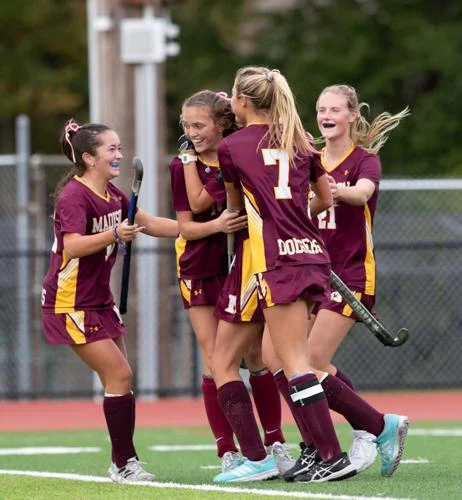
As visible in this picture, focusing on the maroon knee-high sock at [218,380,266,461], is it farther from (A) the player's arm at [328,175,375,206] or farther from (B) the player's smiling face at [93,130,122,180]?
(B) the player's smiling face at [93,130,122,180]

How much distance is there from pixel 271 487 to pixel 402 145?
1610cm

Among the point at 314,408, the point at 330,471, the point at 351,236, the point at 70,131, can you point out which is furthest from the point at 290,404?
the point at 70,131

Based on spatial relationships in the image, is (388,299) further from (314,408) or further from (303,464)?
(314,408)

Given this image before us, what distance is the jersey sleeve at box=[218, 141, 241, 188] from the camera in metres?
7.62

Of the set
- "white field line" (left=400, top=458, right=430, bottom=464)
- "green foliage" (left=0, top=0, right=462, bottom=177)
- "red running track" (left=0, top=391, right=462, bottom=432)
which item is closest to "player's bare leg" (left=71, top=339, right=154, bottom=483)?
"white field line" (left=400, top=458, right=430, bottom=464)

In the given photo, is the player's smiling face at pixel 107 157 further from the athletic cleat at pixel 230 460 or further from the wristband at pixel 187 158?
the athletic cleat at pixel 230 460

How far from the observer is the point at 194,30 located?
82.0ft

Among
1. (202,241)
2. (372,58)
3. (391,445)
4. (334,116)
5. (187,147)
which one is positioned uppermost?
(372,58)

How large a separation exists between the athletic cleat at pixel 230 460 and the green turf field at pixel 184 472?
0.43ft

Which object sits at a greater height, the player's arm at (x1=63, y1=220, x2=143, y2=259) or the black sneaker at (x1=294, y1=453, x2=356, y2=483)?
the player's arm at (x1=63, y1=220, x2=143, y2=259)

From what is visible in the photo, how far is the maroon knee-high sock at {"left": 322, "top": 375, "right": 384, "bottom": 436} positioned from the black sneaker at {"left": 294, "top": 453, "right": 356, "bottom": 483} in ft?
1.34

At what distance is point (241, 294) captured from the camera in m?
7.89

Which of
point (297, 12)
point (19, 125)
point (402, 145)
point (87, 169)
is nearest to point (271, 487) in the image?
point (87, 169)

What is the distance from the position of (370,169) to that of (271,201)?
3.57 feet
